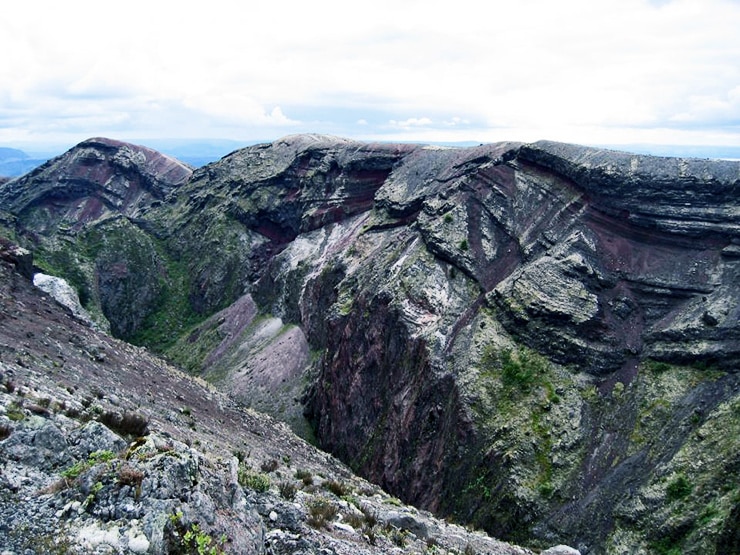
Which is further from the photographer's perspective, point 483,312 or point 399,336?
point 399,336

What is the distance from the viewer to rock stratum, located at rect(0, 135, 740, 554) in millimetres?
28594

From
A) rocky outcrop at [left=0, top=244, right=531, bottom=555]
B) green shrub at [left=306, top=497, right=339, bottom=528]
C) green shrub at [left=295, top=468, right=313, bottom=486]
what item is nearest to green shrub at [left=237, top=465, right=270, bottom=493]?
rocky outcrop at [left=0, top=244, right=531, bottom=555]

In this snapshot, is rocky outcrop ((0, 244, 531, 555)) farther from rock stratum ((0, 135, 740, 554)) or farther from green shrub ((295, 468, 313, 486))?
rock stratum ((0, 135, 740, 554))

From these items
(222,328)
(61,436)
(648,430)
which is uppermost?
(61,436)

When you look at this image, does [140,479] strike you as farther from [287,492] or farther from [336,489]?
[336,489]

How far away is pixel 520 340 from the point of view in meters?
36.9

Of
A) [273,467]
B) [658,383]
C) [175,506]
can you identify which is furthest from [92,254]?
[175,506]

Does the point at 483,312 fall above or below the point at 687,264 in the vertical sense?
below

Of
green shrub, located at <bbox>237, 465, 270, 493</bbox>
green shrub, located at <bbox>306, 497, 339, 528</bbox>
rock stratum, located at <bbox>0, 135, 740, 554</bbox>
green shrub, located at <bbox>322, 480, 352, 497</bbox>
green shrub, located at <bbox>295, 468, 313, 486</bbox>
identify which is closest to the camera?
green shrub, located at <bbox>306, 497, 339, 528</bbox>

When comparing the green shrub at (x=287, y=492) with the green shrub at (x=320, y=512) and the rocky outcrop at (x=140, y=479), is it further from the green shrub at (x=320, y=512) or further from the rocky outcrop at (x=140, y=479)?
the green shrub at (x=320, y=512)

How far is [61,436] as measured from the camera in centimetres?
1318

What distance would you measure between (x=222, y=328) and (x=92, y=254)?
2005 cm

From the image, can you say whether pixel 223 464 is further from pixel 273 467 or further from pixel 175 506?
pixel 273 467

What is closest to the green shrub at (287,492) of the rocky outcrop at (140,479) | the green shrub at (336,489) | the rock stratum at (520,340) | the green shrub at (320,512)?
the rocky outcrop at (140,479)
